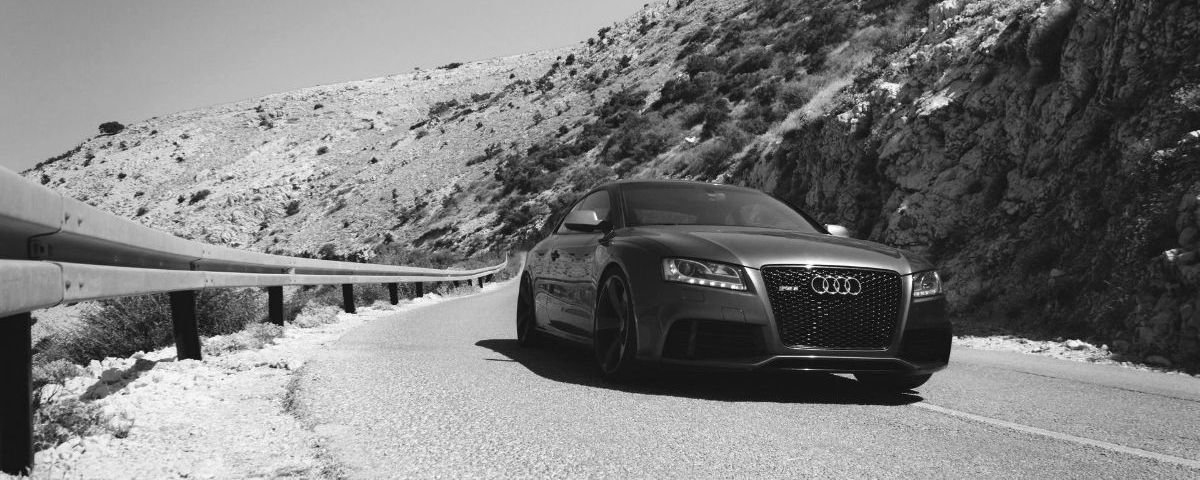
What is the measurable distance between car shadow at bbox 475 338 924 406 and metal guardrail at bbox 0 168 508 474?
244 centimetres

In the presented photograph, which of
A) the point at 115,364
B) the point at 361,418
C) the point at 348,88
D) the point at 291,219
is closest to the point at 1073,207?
the point at 361,418

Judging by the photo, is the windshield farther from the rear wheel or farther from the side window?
the rear wheel

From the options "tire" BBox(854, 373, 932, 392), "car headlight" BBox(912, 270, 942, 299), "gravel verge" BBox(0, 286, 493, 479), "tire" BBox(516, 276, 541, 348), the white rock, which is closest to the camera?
"gravel verge" BBox(0, 286, 493, 479)

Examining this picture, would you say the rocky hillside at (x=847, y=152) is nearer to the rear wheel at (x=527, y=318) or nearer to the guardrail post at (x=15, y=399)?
the rear wheel at (x=527, y=318)

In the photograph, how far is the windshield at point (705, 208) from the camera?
6.93 metres

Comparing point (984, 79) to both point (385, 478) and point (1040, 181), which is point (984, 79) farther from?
point (385, 478)

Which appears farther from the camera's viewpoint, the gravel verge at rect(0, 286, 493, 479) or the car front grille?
the car front grille

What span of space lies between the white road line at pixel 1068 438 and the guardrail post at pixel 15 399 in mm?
4331

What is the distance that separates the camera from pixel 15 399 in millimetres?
2916

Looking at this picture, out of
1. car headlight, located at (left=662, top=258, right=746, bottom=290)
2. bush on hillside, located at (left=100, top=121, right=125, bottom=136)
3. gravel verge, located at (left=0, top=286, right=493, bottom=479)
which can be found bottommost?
gravel verge, located at (left=0, top=286, right=493, bottom=479)

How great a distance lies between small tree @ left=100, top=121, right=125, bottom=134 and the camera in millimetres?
96363

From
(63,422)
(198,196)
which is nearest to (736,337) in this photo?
Result: (63,422)

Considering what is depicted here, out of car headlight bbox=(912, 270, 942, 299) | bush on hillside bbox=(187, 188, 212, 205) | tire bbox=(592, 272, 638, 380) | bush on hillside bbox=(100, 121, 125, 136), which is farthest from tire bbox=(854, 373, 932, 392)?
bush on hillside bbox=(100, 121, 125, 136)

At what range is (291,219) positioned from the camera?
6769cm
